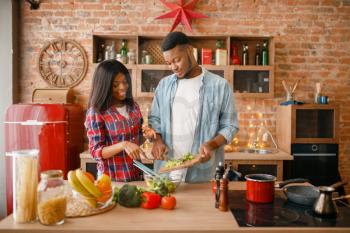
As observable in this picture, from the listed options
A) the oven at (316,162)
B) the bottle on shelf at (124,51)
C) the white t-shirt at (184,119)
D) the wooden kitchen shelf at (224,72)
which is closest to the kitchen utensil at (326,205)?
the white t-shirt at (184,119)

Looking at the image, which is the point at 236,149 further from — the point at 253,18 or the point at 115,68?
the point at 115,68

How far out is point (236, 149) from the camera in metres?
4.10

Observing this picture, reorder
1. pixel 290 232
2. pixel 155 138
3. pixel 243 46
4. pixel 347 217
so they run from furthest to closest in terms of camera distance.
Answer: pixel 243 46 < pixel 155 138 < pixel 347 217 < pixel 290 232

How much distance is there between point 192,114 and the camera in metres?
2.30

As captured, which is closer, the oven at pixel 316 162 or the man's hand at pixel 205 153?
the man's hand at pixel 205 153

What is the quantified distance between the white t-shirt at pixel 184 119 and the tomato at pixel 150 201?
2.49 feet

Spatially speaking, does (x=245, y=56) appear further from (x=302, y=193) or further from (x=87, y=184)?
(x=87, y=184)

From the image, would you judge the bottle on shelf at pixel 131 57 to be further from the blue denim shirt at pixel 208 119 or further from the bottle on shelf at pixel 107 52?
the blue denim shirt at pixel 208 119

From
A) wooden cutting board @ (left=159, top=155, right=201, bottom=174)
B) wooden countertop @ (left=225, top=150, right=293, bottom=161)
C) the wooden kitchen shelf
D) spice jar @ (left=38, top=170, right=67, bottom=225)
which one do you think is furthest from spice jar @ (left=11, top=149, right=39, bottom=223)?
the wooden kitchen shelf

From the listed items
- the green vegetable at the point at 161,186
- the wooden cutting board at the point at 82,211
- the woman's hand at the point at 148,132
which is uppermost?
the woman's hand at the point at 148,132

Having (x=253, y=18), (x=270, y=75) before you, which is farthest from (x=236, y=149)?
(x=253, y=18)

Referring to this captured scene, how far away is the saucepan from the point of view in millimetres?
1562

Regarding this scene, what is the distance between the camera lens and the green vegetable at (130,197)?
1.54 meters

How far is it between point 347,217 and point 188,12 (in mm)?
3341
